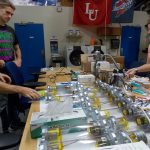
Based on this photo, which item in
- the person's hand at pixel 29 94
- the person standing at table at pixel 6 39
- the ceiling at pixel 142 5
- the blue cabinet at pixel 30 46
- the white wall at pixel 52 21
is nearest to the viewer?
the person's hand at pixel 29 94

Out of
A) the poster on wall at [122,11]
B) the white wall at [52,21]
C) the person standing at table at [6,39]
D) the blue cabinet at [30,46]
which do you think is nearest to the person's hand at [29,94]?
the person standing at table at [6,39]

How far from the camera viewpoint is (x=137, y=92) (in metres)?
1.75

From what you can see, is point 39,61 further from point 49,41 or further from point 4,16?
point 4,16

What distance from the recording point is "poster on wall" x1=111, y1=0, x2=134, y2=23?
425cm

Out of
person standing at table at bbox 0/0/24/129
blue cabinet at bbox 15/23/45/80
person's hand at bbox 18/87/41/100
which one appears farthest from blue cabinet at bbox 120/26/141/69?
person's hand at bbox 18/87/41/100

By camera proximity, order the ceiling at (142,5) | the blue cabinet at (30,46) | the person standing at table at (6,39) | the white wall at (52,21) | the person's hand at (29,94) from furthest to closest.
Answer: the ceiling at (142,5) < the white wall at (52,21) < the blue cabinet at (30,46) < the person standing at table at (6,39) < the person's hand at (29,94)

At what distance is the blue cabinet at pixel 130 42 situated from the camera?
182 inches

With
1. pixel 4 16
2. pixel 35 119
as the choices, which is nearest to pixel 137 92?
pixel 35 119

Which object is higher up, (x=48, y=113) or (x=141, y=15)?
(x=141, y=15)

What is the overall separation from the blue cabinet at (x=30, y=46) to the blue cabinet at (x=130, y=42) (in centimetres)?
193

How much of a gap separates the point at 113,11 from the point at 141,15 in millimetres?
973

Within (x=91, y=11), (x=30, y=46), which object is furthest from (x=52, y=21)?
(x=91, y=11)

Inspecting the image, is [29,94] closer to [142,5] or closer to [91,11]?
[91,11]

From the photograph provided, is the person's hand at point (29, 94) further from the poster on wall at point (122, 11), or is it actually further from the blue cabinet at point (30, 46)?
the poster on wall at point (122, 11)
